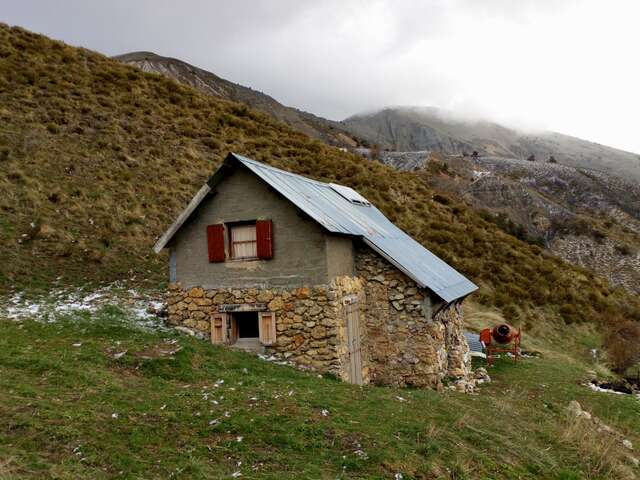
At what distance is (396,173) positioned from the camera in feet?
143

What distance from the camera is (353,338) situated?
14102mm

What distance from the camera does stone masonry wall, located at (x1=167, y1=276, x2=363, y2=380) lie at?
13234mm

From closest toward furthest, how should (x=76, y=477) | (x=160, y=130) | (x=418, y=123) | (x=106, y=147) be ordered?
1. (x=76, y=477)
2. (x=106, y=147)
3. (x=160, y=130)
4. (x=418, y=123)

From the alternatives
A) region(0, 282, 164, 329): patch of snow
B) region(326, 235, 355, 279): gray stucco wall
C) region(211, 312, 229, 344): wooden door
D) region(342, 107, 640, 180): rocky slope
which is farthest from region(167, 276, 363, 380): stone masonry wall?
region(342, 107, 640, 180): rocky slope

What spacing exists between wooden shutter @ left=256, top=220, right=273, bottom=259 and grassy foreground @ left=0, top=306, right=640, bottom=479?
8.90ft

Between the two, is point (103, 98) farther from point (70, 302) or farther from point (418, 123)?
point (418, 123)

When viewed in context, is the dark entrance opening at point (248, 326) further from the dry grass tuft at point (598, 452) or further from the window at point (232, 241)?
the dry grass tuft at point (598, 452)

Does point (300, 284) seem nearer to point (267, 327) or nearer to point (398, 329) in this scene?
point (267, 327)

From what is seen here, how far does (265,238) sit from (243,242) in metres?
0.90

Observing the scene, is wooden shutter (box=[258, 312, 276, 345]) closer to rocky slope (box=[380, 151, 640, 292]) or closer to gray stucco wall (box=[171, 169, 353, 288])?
gray stucco wall (box=[171, 169, 353, 288])

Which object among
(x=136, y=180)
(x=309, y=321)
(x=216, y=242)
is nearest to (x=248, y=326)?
(x=216, y=242)

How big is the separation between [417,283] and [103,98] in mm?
28230

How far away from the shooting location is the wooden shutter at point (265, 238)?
13812 mm

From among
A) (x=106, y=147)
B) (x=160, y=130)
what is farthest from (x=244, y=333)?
(x=160, y=130)
